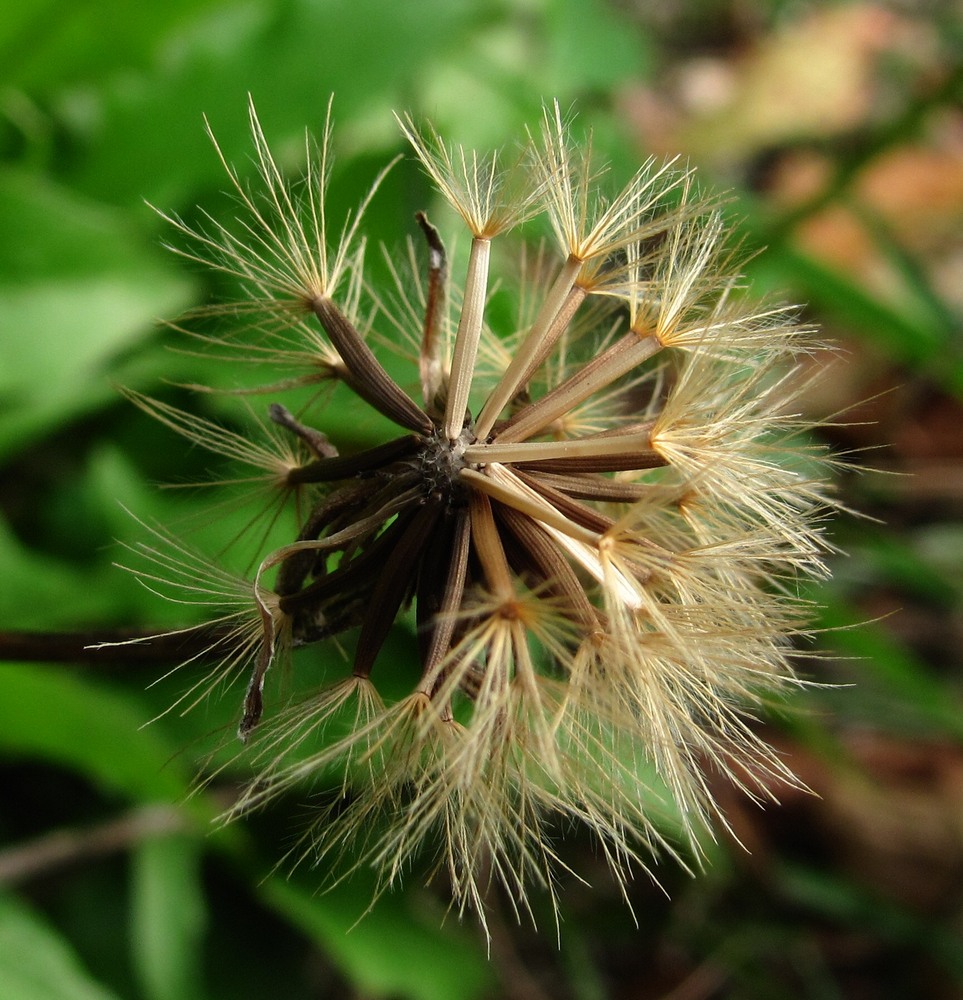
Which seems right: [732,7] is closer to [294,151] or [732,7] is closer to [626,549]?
[294,151]

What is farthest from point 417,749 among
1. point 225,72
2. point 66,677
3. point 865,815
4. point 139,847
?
point 865,815

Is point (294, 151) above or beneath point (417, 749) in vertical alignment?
above

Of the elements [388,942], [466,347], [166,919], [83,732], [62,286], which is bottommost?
[166,919]

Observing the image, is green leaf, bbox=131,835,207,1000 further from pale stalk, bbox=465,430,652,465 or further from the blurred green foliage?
pale stalk, bbox=465,430,652,465

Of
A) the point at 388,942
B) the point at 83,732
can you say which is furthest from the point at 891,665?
the point at 83,732

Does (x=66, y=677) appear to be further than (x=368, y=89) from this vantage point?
No

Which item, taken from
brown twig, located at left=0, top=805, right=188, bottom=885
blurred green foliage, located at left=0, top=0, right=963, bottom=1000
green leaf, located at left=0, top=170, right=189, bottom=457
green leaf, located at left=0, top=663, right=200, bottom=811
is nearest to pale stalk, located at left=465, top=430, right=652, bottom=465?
blurred green foliage, located at left=0, top=0, right=963, bottom=1000

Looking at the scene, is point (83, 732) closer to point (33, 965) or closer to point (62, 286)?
point (33, 965)
